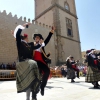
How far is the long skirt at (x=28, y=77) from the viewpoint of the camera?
2.43 metres

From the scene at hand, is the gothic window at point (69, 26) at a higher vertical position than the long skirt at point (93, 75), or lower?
higher

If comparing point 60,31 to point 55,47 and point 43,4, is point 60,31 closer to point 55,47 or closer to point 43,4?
point 55,47

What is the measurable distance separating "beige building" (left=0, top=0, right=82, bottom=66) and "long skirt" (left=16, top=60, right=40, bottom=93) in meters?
14.1

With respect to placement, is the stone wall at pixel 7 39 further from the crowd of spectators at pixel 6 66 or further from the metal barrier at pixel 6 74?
the metal barrier at pixel 6 74

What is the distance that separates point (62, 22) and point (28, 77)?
2331 centimetres

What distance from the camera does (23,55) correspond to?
8.71ft

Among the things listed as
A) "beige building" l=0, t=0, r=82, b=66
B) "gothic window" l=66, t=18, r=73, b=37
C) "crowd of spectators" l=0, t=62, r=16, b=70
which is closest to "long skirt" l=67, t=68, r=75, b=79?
"crowd of spectators" l=0, t=62, r=16, b=70

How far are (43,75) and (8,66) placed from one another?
13014 millimetres

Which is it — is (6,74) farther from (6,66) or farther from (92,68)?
(92,68)

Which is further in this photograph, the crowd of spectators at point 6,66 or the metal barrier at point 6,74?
the crowd of spectators at point 6,66

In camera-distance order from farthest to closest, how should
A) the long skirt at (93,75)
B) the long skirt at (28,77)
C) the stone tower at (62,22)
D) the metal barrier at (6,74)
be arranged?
the stone tower at (62,22) < the metal barrier at (6,74) < the long skirt at (93,75) < the long skirt at (28,77)

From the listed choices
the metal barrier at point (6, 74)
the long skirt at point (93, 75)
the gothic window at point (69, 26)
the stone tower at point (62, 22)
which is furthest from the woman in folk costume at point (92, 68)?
the gothic window at point (69, 26)

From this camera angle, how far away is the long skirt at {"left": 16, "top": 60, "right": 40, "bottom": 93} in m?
2.43

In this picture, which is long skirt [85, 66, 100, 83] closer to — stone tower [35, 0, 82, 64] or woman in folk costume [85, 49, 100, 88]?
woman in folk costume [85, 49, 100, 88]
